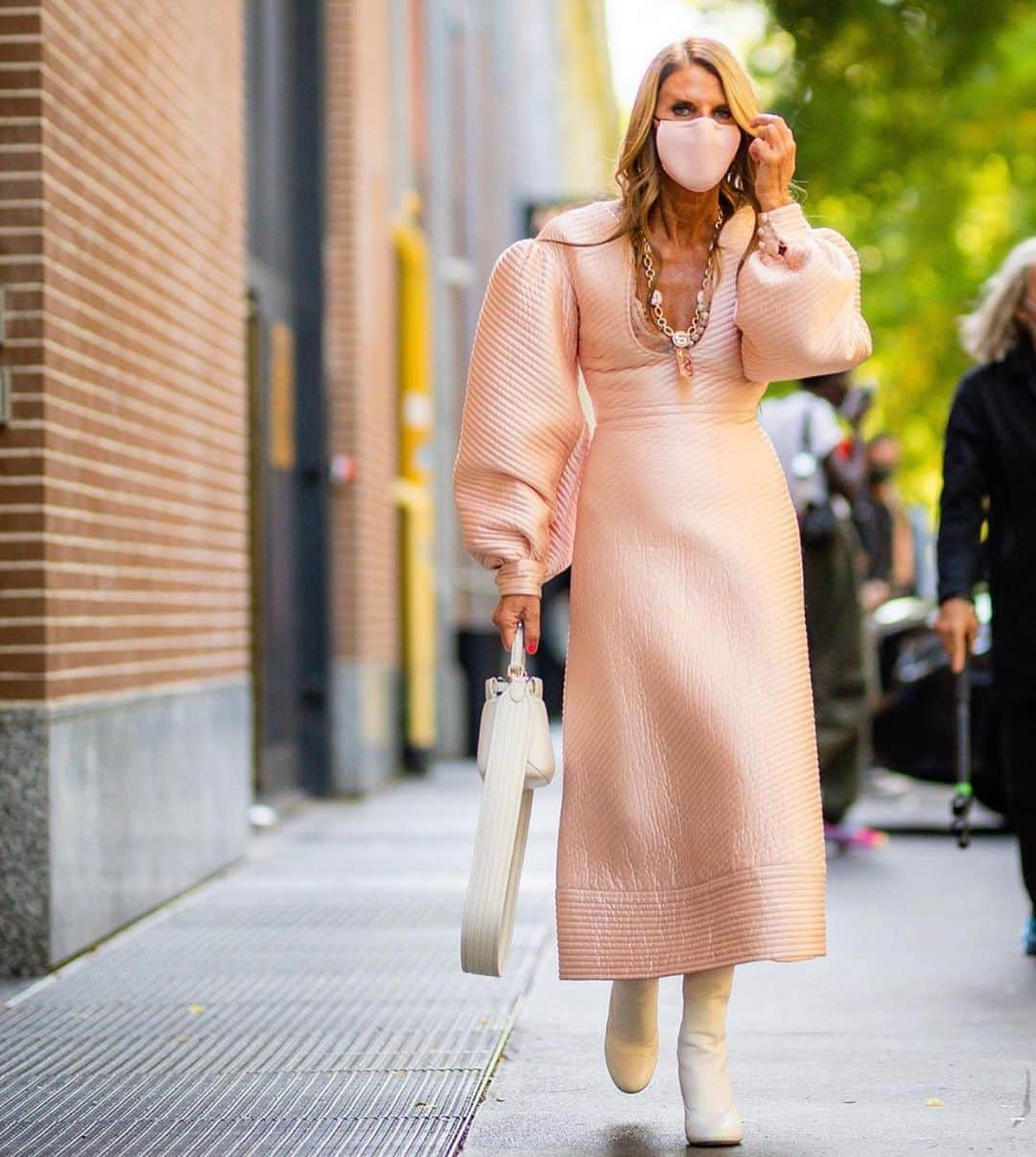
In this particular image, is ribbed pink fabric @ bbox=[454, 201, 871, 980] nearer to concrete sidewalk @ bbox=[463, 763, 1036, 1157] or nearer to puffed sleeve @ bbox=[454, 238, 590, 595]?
puffed sleeve @ bbox=[454, 238, 590, 595]

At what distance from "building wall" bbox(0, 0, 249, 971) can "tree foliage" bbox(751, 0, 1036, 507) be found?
5543mm

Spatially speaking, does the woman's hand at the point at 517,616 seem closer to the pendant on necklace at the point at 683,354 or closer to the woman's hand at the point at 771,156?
the pendant on necklace at the point at 683,354

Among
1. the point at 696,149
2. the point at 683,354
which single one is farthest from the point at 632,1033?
the point at 696,149

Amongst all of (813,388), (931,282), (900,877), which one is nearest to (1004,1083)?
(900,877)

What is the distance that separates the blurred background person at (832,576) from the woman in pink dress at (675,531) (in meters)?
4.56

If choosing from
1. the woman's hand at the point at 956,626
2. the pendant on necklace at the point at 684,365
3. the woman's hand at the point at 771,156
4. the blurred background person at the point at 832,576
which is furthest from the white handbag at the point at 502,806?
the blurred background person at the point at 832,576

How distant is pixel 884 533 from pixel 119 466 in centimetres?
705

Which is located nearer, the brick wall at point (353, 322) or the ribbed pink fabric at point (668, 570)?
the ribbed pink fabric at point (668, 570)

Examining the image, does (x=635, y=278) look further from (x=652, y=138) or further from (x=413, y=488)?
(x=413, y=488)

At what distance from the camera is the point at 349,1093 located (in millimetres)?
4688

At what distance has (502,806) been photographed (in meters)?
4.04

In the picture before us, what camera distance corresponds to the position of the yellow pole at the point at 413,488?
1373 cm

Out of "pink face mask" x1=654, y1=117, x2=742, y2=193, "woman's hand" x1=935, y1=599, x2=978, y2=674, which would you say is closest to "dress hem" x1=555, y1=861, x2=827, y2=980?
"pink face mask" x1=654, y1=117, x2=742, y2=193

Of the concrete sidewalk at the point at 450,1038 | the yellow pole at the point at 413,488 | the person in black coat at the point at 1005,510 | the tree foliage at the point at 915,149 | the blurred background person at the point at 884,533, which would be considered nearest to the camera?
the concrete sidewalk at the point at 450,1038
